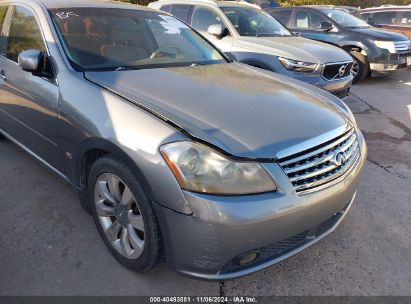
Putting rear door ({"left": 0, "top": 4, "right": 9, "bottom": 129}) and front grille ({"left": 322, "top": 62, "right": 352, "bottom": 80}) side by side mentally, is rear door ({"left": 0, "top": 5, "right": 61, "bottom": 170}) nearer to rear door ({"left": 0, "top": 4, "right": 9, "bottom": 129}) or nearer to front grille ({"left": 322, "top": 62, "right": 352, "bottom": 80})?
rear door ({"left": 0, "top": 4, "right": 9, "bottom": 129})

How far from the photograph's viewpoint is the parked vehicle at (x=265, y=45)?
5.52 m

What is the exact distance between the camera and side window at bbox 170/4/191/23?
682 cm

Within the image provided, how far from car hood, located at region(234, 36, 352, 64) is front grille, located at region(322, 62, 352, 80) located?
0.08m

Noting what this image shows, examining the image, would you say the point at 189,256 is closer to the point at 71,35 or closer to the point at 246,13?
the point at 71,35

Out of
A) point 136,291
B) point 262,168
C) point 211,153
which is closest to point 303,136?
point 262,168

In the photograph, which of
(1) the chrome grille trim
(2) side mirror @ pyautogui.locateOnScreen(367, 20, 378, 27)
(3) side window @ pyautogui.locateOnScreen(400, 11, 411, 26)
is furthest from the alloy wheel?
(3) side window @ pyautogui.locateOnScreen(400, 11, 411, 26)

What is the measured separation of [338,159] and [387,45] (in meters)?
7.28

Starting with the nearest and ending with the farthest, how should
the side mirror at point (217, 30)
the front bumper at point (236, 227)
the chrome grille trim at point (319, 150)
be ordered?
the front bumper at point (236, 227)
the chrome grille trim at point (319, 150)
the side mirror at point (217, 30)

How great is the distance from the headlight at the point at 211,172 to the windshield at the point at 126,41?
1209 mm

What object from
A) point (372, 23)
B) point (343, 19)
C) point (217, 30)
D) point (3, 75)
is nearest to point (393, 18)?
point (372, 23)

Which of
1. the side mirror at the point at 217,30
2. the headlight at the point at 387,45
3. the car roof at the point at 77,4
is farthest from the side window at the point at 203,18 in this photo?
the headlight at the point at 387,45

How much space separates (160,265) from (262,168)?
0.95 meters

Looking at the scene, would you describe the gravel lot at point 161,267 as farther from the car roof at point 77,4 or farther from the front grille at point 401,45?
the front grille at point 401,45

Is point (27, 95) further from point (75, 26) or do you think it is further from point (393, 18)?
point (393, 18)
